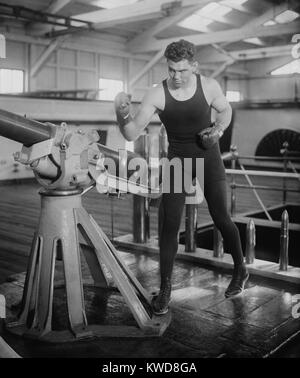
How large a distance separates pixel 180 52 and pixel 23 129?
2.56ft

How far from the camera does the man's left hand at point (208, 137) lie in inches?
82.2

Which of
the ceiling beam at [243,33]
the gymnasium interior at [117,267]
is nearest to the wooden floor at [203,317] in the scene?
the gymnasium interior at [117,267]

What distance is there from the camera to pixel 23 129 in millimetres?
1841

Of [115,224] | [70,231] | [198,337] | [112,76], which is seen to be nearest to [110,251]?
[70,231]

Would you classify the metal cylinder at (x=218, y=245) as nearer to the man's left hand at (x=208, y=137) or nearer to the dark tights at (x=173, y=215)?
the dark tights at (x=173, y=215)

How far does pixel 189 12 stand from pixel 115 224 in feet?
23.0

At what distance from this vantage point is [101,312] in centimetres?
231

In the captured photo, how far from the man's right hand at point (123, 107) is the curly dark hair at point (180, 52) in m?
0.28

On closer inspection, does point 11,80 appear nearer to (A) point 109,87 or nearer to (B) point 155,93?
(A) point 109,87

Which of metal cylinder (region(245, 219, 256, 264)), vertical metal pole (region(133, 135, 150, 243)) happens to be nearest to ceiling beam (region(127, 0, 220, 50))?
vertical metal pole (region(133, 135, 150, 243))

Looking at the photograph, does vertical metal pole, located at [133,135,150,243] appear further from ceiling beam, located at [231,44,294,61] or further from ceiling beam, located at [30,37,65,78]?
ceiling beam, located at [231,44,294,61]

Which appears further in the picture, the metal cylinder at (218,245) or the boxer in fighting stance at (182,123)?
the metal cylinder at (218,245)
